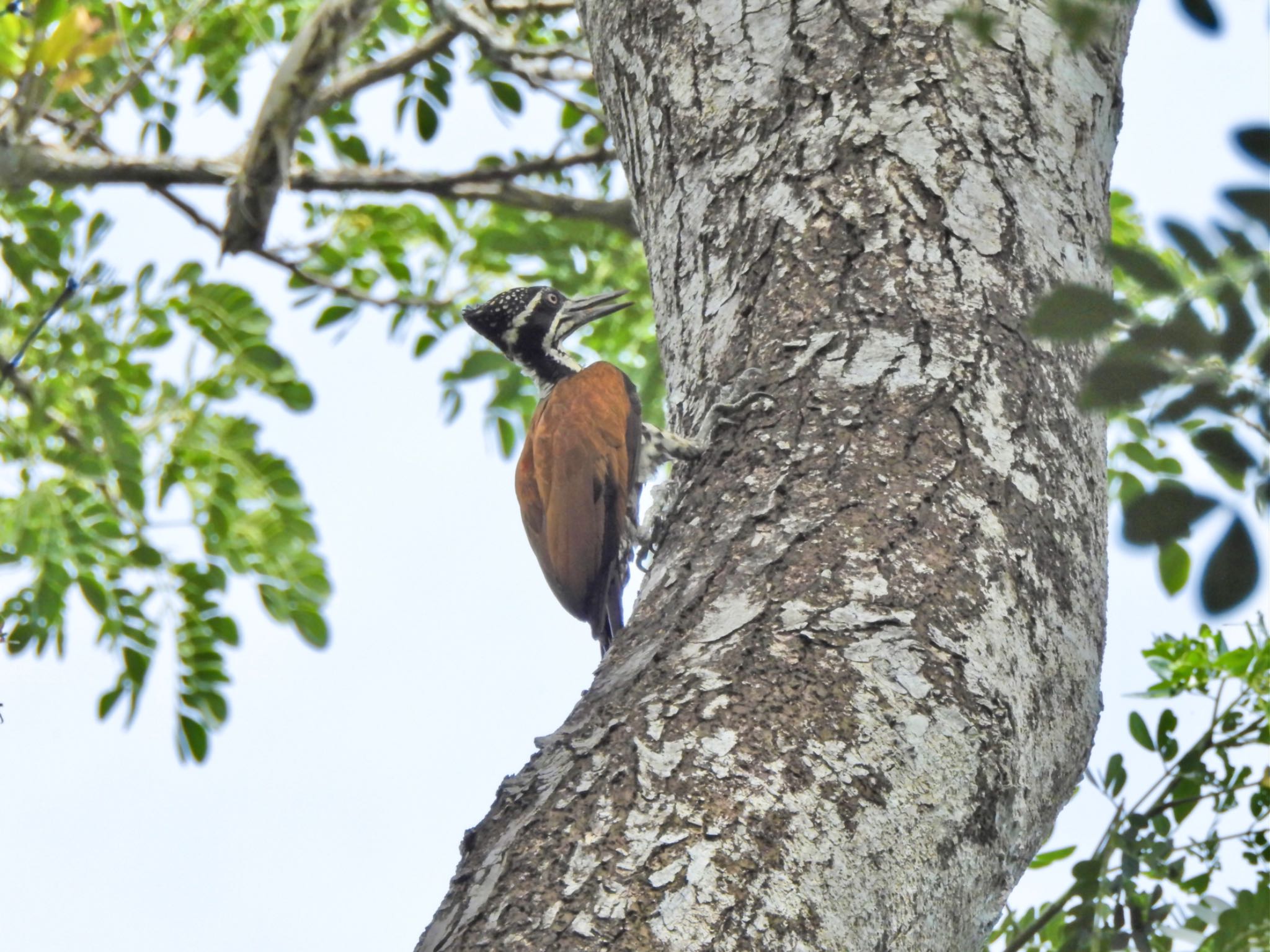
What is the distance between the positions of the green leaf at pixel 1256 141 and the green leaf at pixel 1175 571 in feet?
3.89

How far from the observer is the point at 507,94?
5395mm

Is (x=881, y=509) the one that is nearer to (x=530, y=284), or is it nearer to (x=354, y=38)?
(x=354, y=38)

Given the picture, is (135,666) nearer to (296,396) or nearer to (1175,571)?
(296,396)

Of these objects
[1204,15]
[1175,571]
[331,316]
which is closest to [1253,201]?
[1204,15]

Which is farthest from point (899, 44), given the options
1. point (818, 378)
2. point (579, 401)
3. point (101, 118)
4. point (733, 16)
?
point (101, 118)

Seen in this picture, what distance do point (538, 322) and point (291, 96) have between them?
1379mm

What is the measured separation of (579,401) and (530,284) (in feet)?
3.99

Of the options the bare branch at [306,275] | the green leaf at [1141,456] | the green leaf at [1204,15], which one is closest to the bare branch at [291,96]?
the bare branch at [306,275]

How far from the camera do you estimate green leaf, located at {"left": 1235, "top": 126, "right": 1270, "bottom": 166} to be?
3.88 feet

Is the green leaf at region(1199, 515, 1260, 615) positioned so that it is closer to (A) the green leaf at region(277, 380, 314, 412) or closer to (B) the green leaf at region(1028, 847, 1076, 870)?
(B) the green leaf at region(1028, 847, 1076, 870)

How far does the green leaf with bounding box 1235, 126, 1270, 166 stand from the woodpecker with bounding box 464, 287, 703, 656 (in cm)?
290

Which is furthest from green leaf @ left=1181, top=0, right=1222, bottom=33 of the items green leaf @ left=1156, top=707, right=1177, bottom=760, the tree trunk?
green leaf @ left=1156, top=707, right=1177, bottom=760

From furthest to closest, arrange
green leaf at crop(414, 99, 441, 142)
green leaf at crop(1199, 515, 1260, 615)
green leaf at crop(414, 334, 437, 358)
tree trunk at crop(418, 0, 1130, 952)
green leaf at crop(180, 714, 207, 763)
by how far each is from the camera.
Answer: green leaf at crop(414, 334, 437, 358), green leaf at crop(414, 99, 441, 142), green leaf at crop(180, 714, 207, 763), tree trunk at crop(418, 0, 1130, 952), green leaf at crop(1199, 515, 1260, 615)

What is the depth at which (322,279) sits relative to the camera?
5.46m
